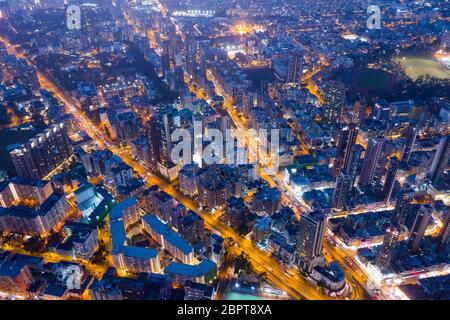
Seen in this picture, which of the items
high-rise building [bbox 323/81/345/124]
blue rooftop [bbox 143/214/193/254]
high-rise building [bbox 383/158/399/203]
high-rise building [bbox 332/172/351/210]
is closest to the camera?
blue rooftop [bbox 143/214/193/254]

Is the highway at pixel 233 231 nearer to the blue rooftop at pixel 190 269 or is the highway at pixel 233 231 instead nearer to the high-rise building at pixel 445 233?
the blue rooftop at pixel 190 269

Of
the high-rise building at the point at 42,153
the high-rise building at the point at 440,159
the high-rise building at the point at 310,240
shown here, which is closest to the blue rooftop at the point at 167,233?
the high-rise building at the point at 310,240

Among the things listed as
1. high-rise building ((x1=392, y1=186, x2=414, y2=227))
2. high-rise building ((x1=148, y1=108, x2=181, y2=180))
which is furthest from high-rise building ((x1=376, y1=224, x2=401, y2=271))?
high-rise building ((x1=148, y1=108, x2=181, y2=180))

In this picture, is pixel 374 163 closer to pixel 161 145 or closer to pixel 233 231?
pixel 233 231

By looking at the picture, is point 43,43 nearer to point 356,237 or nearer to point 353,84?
point 353,84

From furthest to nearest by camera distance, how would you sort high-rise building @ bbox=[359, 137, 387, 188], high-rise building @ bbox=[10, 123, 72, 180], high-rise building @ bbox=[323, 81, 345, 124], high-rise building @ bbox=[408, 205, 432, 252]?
high-rise building @ bbox=[323, 81, 345, 124]
high-rise building @ bbox=[10, 123, 72, 180]
high-rise building @ bbox=[359, 137, 387, 188]
high-rise building @ bbox=[408, 205, 432, 252]

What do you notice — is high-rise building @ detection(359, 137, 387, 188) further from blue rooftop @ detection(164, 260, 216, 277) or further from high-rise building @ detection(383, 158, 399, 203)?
blue rooftop @ detection(164, 260, 216, 277)
